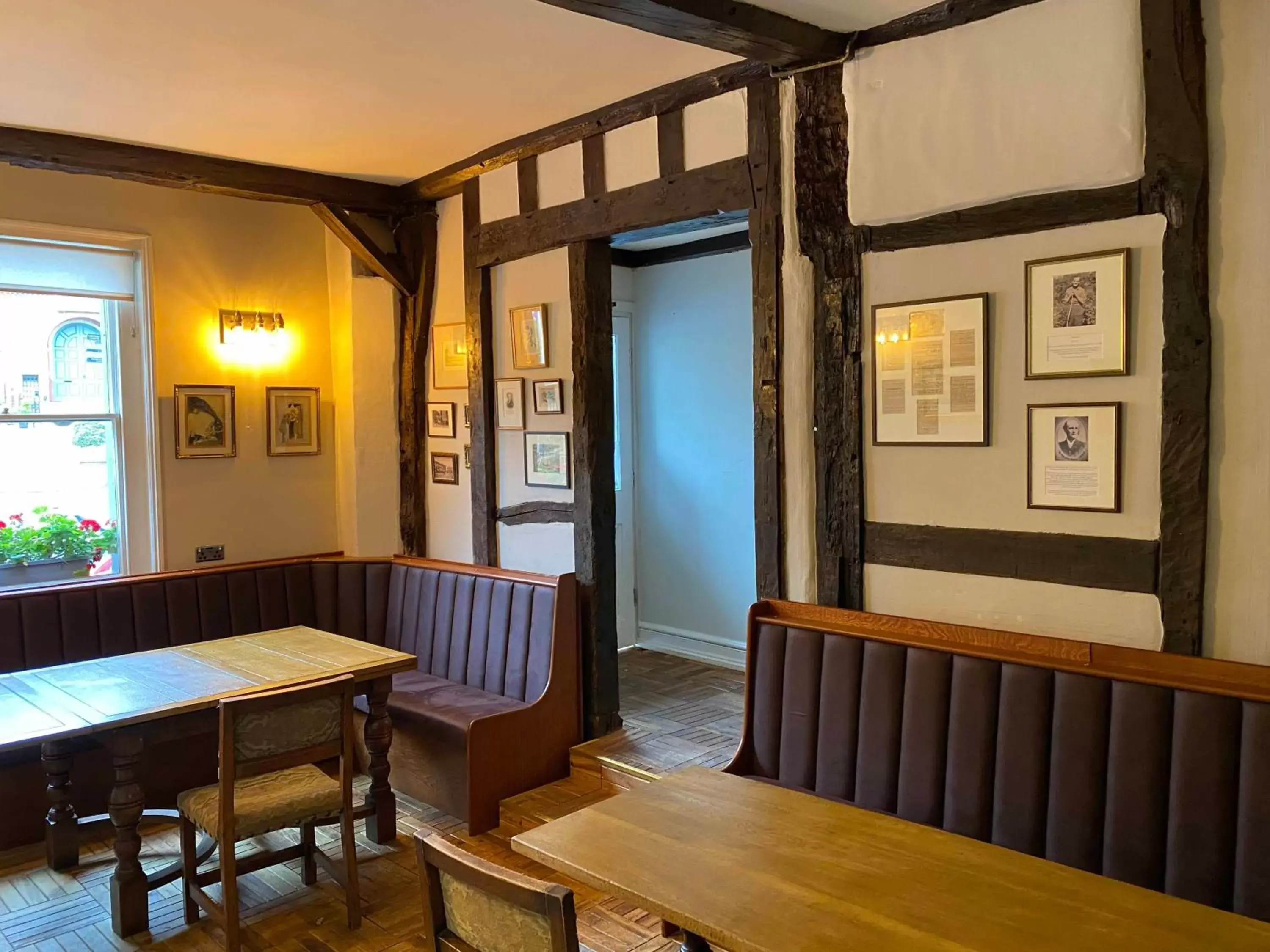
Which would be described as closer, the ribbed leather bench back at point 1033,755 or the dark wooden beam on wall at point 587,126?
the ribbed leather bench back at point 1033,755

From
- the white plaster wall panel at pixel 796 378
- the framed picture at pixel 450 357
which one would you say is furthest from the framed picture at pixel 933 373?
the framed picture at pixel 450 357

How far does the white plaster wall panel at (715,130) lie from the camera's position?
11.5 ft

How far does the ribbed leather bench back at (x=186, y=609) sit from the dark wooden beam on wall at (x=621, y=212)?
1828mm

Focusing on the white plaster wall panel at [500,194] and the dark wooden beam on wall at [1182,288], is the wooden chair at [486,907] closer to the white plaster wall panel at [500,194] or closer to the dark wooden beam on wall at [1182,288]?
the dark wooden beam on wall at [1182,288]

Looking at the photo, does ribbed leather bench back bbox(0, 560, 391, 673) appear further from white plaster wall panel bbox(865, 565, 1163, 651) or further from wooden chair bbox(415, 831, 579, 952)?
wooden chair bbox(415, 831, 579, 952)

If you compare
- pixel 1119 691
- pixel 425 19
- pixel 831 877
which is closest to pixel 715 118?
pixel 425 19

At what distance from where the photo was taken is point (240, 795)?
3.08 metres

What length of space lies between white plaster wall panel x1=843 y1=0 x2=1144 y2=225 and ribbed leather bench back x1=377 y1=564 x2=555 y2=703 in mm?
2195

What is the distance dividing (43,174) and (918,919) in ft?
15.7

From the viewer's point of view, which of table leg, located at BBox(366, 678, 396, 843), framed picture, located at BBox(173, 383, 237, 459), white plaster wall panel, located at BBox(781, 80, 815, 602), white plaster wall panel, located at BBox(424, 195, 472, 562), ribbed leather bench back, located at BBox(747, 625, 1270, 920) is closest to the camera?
ribbed leather bench back, located at BBox(747, 625, 1270, 920)

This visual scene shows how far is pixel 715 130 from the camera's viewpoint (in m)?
3.59

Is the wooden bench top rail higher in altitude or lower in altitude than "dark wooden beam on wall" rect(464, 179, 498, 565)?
lower

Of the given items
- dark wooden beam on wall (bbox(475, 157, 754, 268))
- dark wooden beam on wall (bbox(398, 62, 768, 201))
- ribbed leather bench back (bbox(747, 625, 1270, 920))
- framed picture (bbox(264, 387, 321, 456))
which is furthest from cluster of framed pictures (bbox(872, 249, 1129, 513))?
framed picture (bbox(264, 387, 321, 456))

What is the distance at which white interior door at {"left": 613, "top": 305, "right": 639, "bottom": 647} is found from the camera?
627 cm
